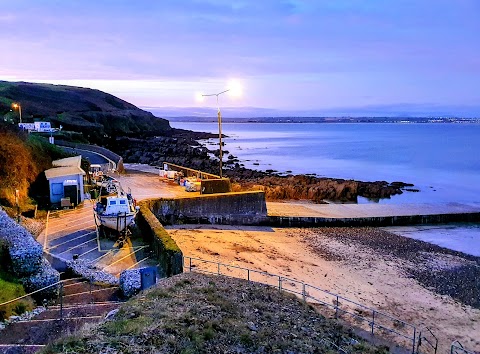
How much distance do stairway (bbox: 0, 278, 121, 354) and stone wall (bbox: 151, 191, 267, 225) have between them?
11.2m

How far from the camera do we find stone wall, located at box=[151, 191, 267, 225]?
2495 centimetres

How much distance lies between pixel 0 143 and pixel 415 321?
22130 millimetres

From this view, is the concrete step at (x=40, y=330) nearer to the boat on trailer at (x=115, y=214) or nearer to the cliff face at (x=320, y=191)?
the boat on trailer at (x=115, y=214)

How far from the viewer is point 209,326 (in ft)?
27.8

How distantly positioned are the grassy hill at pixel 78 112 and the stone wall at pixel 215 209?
48.5m

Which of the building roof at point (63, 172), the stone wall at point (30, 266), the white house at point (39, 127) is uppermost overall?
the white house at point (39, 127)

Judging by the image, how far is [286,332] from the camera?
9.14 m

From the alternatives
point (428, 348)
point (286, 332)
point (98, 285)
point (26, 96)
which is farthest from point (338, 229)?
point (26, 96)

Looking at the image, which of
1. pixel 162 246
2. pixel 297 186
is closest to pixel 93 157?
pixel 297 186

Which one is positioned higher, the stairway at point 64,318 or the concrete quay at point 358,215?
the stairway at point 64,318

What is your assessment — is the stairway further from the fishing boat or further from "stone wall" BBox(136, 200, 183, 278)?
the fishing boat

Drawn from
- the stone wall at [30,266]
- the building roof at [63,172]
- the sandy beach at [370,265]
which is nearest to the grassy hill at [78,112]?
the building roof at [63,172]

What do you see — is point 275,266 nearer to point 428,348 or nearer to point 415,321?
point 415,321

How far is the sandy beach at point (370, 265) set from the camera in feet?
51.9
